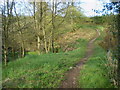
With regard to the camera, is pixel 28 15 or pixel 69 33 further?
pixel 69 33

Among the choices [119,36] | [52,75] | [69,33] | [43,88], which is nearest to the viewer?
[119,36]

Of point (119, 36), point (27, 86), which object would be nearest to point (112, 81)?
point (119, 36)

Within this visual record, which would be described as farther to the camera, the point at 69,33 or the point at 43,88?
the point at 69,33

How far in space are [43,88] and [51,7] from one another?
9.15 metres

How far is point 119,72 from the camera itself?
368 cm

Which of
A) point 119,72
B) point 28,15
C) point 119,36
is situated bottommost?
point 119,72

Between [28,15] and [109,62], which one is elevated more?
[28,15]

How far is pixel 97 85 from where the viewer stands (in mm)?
3879

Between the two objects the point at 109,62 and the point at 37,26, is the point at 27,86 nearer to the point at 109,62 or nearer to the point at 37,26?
the point at 109,62

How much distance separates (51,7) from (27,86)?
9.04 meters

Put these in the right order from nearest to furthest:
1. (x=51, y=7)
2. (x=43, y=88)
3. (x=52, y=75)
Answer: (x=43, y=88), (x=52, y=75), (x=51, y=7)

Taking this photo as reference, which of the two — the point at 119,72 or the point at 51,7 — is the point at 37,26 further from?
the point at 119,72

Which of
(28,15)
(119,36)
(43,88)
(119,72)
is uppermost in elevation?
(28,15)

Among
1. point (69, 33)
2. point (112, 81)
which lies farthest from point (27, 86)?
point (69, 33)
